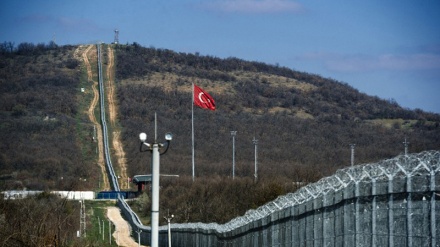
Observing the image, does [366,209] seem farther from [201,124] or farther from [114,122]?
[201,124]

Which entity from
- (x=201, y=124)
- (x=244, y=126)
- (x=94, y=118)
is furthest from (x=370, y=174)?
(x=94, y=118)

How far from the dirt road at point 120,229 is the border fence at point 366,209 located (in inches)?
1222

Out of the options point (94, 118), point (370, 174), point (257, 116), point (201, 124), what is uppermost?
point (257, 116)

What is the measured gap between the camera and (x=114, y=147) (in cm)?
11512

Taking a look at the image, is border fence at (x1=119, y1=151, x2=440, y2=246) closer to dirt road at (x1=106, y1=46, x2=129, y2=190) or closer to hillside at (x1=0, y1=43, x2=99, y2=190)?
hillside at (x1=0, y1=43, x2=99, y2=190)

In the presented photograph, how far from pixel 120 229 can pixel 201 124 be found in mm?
65132

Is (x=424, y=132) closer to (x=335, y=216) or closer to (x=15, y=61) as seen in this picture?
(x=15, y=61)

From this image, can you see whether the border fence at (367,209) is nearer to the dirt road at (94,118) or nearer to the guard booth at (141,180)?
the guard booth at (141,180)

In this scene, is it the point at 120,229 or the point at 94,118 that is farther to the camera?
the point at 94,118

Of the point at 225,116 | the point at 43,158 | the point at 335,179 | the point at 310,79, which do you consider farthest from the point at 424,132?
the point at 335,179

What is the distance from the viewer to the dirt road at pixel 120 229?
61.8m

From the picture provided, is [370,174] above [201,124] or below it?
below

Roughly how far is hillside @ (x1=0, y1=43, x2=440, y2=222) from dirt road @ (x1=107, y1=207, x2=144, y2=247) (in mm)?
2186

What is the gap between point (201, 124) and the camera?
134250 mm
